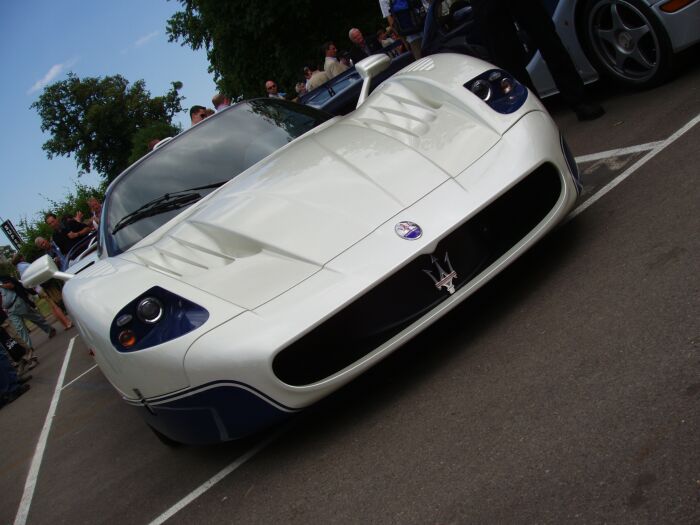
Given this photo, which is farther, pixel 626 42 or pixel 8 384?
pixel 8 384

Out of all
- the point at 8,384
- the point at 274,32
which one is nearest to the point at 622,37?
the point at 8,384

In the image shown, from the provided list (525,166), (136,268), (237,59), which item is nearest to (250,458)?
(136,268)

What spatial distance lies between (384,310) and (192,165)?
206 centimetres

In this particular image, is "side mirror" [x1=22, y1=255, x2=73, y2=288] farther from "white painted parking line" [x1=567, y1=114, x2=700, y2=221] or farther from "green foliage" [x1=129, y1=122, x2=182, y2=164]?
"green foliage" [x1=129, y1=122, x2=182, y2=164]

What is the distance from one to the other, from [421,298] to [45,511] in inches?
106

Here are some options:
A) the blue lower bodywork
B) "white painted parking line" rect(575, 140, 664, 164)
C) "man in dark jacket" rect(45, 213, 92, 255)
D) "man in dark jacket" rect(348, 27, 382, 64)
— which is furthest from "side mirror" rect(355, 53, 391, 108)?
"man in dark jacket" rect(45, 213, 92, 255)

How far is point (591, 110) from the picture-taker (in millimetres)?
5824

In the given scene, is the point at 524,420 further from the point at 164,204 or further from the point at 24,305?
the point at 24,305

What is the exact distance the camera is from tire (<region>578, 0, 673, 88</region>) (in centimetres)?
536

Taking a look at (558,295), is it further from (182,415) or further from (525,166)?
(182,415)

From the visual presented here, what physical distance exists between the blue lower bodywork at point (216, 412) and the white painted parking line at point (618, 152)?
115 inches

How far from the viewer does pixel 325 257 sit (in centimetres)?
315

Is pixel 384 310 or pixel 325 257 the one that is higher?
pixel 325 257

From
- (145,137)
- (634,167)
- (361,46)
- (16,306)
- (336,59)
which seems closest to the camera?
(634,167)
